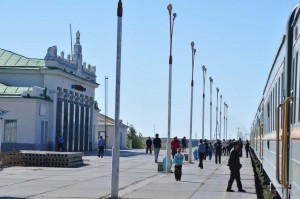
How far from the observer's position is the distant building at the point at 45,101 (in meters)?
47.0

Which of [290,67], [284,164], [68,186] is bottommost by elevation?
[68,186]

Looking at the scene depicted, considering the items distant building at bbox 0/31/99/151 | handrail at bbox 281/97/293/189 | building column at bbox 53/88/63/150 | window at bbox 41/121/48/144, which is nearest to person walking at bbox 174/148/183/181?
handrail at bbox 281/97/293/189

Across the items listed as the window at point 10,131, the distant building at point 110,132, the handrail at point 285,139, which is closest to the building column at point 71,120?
the window at point 10,131

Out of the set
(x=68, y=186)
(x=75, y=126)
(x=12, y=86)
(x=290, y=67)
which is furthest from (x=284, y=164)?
(x=75, y=126)

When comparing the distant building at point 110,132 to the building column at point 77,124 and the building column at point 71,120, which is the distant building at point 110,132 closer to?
the building column at point 77,124

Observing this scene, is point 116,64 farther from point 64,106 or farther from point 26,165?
point 64,106

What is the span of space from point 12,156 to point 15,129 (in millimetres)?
14318

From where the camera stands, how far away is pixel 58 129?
170 ft

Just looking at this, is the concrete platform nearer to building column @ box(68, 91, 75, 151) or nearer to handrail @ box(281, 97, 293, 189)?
handrail @ box(281, 97, 293, 189)

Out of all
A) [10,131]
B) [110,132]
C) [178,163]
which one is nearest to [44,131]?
[10,131]

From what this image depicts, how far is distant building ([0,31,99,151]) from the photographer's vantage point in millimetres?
46969

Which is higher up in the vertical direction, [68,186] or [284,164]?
[284,164]

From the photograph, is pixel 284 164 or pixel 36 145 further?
pixel 36 145

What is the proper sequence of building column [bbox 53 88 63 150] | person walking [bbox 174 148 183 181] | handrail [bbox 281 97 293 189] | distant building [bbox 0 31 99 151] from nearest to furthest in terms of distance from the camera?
1. handrail [bbox 281 97 293 189]
2. person walking [bbox 174 148 183 181]
3. distant building [bbox 0 31 99 151]
4. building column [bbox 53 88 63 150]
